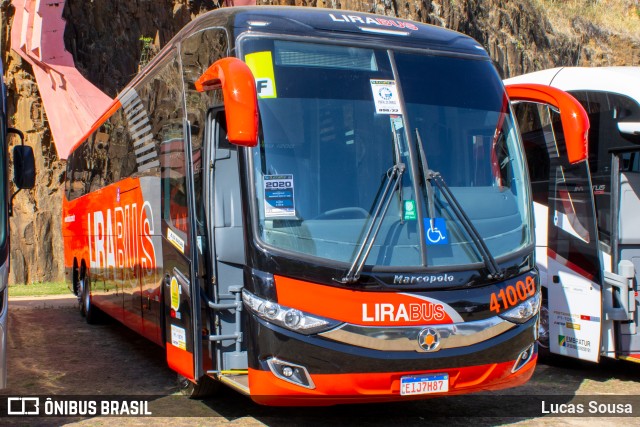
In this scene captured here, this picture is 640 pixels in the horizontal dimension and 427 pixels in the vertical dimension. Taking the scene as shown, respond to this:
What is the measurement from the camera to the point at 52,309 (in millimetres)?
15906

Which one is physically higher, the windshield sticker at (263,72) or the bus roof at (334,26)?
the bus roof at (334,26)

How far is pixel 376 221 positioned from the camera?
596 cm

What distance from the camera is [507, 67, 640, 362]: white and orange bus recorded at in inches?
329

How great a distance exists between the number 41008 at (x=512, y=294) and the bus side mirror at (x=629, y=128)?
2.58m

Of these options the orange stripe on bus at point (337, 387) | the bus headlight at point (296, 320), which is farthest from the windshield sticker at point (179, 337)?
the bus headlight at point (296, 320)

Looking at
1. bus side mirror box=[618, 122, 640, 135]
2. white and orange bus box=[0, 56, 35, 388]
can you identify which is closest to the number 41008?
bus side mirror box=[618, 122, 640, 135]

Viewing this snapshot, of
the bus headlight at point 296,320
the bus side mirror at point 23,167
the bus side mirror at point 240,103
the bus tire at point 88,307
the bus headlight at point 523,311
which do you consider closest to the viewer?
the bus side mirror at point 240,103

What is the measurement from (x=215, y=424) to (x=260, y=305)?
148 cm

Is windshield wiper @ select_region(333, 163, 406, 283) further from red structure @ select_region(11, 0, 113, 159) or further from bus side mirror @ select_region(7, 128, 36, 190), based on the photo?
red structure @ select_region(11, 0, 113, 159)

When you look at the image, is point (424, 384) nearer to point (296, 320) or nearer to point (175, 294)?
point (296, 320)

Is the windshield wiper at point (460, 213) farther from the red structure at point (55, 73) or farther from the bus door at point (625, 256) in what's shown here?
the red structure at point (55, 73)

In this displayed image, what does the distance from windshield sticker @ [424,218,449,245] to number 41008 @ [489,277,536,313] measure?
0.58 meters

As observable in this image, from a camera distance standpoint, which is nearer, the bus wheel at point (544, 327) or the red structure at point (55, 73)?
the bus wheel at point (544, 327)

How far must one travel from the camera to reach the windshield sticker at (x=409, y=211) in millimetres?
6062
